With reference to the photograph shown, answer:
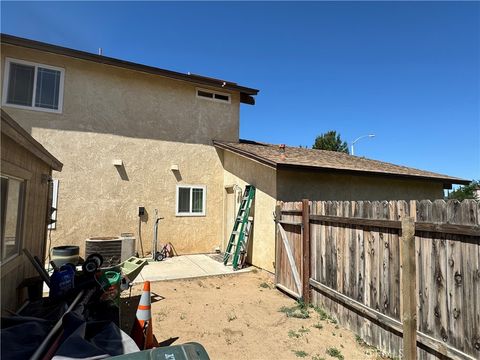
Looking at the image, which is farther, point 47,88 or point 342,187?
point 47,88

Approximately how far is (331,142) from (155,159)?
2908 cm

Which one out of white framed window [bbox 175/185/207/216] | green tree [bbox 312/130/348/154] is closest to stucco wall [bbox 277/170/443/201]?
white framed window [bbox 175/185/207/216]

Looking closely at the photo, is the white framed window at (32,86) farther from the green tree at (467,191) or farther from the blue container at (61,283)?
the green tree at (467,191)

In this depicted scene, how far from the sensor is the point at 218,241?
1110 cm

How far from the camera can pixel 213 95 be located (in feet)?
38.2

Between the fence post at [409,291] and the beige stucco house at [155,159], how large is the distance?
12.9ft

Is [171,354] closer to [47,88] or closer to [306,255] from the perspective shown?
[306,255]

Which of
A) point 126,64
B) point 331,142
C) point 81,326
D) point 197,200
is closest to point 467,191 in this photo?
point 331,142

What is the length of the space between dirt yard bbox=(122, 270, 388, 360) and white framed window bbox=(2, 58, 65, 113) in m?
6.69

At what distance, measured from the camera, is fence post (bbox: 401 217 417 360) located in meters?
3.44

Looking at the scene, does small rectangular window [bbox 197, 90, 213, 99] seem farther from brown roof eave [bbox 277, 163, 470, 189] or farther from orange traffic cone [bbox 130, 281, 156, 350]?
orange traffic cone [bbox 130, 281, 156, 350]

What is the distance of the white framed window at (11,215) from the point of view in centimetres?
358

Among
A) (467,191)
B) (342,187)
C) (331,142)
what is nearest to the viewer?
(342,187)

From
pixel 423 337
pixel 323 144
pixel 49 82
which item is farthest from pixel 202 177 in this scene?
pixel 323 144
